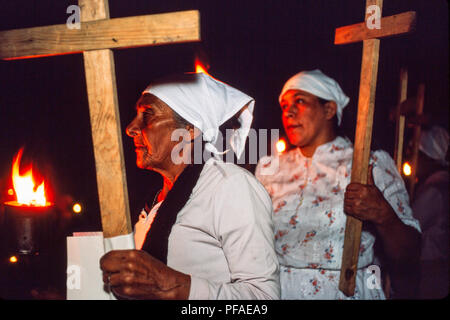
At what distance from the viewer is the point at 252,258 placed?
1.57 metres

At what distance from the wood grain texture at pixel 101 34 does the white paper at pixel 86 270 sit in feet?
2.82

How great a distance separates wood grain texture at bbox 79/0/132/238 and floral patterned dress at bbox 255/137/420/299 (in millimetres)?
1706

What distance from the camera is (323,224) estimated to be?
2654mm

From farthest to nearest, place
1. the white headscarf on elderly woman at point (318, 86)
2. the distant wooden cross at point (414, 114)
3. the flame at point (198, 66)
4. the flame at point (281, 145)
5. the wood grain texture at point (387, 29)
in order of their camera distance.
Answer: the flame at point (281, 145)
the distant wooden cross at point (414, 114)
the flame at point (198, 66)
the white headscarf on elderly woman at point (318, 86)
the wood grain texture at point (387, 29)

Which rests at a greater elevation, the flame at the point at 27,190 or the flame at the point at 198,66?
the flame at the point at 198,66

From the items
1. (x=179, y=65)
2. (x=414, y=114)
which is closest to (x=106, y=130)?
(x=179, y=65)

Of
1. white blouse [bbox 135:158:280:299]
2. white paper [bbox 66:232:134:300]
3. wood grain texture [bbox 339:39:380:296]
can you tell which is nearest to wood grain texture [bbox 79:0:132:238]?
white paper [bbox 66:232:134:300]

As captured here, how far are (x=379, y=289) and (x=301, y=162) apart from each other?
1237mm

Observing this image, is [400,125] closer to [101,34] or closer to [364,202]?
[364,202]

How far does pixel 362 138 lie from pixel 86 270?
1.71 meters

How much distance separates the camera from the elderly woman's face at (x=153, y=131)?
201 cm

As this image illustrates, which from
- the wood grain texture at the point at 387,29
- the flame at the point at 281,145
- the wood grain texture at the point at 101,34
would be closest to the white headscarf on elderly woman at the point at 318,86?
the wood grain texture at the point at 387,29

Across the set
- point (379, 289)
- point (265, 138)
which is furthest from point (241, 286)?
point (265, 138)

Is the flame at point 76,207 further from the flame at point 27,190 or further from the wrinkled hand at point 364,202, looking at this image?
the wrinkled hand at point 364,202
